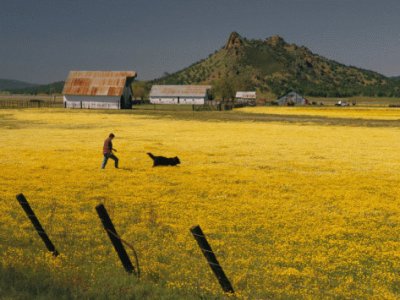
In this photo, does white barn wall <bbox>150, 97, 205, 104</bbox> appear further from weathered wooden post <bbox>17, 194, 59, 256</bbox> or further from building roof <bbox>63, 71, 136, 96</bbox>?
weathered wooden post <bbox>17, 194, 59, 256</bbox>

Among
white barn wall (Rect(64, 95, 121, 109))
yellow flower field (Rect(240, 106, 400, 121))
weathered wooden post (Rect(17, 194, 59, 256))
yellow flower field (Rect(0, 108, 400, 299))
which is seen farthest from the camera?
white barn wall (Rect(64, 95, 121, 109))

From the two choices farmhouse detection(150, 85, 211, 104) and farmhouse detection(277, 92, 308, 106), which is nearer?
farmhouse detection(150, 85, 211, 104)

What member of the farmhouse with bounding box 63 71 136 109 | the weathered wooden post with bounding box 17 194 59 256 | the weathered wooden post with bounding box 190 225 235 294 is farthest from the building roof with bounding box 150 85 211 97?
the weathered wooden post with bounding box 190 225 235 294

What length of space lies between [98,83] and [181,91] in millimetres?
65428

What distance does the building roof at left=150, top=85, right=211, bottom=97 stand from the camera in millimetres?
159000

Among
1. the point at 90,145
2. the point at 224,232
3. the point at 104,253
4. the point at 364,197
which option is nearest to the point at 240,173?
the point at 364,197

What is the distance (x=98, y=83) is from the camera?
99.2 meters

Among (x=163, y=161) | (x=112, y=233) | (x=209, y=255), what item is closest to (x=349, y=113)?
(x=163, y=161)

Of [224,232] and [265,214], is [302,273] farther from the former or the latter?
[265,214]

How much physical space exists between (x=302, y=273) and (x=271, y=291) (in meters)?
1.09

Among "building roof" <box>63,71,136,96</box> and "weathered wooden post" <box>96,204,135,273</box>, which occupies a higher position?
"building roof" <box>63,71,136,96</box>

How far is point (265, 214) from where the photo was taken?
505 inches

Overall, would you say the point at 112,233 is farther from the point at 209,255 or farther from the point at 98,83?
the point at 98,83

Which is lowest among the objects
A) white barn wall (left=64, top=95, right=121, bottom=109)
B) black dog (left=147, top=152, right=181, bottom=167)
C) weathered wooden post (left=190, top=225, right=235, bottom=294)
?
black dog (left=147, top=152, right=181, bottom=167)
